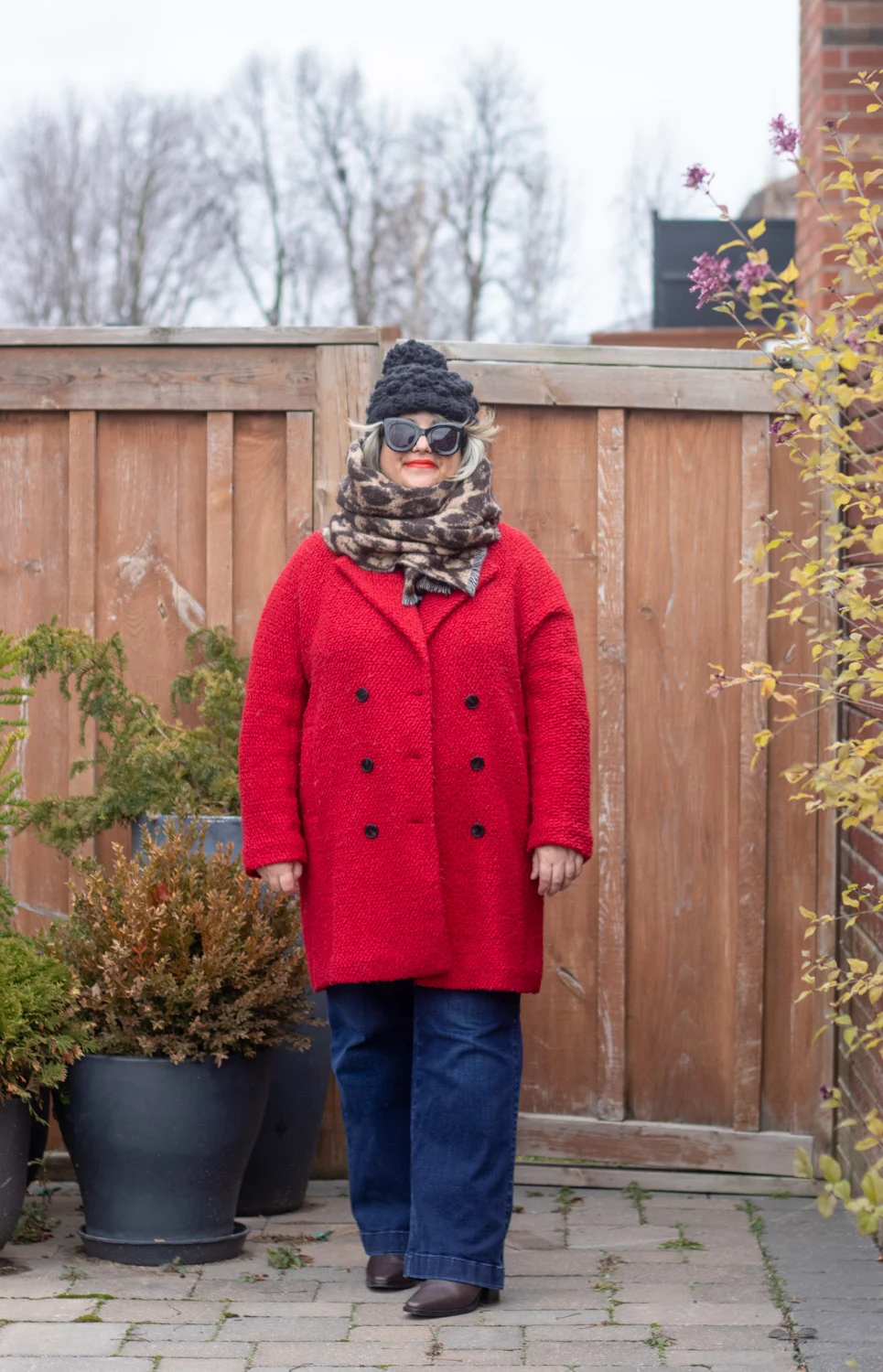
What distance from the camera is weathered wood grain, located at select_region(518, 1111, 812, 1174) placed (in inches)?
170

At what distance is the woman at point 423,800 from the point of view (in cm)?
331

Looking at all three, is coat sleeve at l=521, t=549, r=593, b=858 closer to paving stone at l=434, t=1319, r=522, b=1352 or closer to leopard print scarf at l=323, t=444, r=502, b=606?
leopard print scarf at l=323, t=444, r=502, b=606

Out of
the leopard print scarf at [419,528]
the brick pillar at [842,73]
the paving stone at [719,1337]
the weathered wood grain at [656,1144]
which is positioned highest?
the brick pillar at [842,73]

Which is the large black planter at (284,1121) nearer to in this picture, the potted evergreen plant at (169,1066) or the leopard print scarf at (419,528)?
the potted evergreen plant at (169,1066)

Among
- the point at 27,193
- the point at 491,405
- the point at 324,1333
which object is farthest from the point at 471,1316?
the point at 27,193

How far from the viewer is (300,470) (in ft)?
14.2

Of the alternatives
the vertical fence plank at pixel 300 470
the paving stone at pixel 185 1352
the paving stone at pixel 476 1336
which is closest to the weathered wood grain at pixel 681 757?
the vertical fence plank at pixel 300 470

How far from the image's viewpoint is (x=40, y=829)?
13.6ft

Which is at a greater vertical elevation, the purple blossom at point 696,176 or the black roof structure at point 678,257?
the black roof structure at point 678,257

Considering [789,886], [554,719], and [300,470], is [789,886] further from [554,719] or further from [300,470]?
[300,470]

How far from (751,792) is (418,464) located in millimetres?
1455

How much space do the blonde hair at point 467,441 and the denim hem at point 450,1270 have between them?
1.63m

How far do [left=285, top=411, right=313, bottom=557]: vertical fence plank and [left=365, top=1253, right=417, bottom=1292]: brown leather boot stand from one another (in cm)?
187

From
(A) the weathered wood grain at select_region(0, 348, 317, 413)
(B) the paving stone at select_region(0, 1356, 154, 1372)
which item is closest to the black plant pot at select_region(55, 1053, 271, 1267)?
(B) the paving stone at select_region(0, 1356, 154, 1372)
